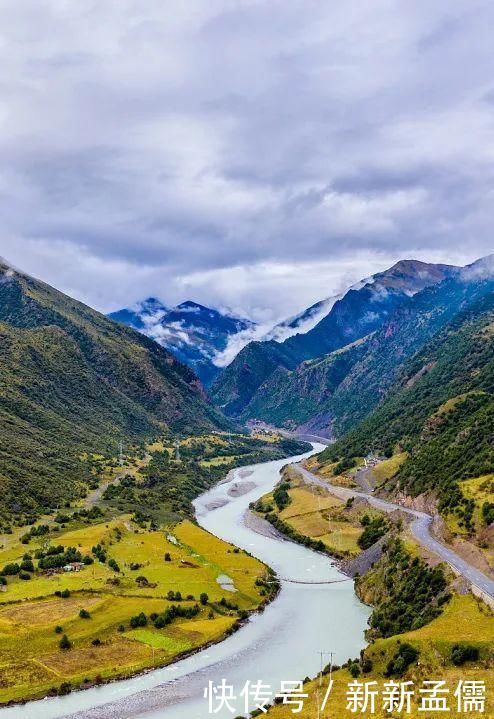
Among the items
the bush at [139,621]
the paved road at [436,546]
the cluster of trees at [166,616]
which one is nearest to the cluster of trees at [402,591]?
the paved road at [436,546]

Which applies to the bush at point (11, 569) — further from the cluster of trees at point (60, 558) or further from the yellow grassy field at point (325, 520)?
the yellow grassy field at point (325, 520)

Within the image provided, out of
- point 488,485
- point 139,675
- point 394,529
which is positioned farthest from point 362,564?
point 139,675

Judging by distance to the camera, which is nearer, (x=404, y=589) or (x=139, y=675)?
(x=139, y=675)

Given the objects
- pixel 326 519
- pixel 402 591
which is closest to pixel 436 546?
pixel 402 591

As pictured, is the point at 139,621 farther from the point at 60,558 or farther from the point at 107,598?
the point at 60,558

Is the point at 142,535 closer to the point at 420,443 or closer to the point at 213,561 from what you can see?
the point at 213,561

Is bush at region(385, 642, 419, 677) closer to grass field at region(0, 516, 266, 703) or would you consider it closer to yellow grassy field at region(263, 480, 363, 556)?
grass field at region(0, 516, 266, 703)

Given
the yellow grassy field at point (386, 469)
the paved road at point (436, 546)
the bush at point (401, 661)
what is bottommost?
the bush at point (401, 661)
